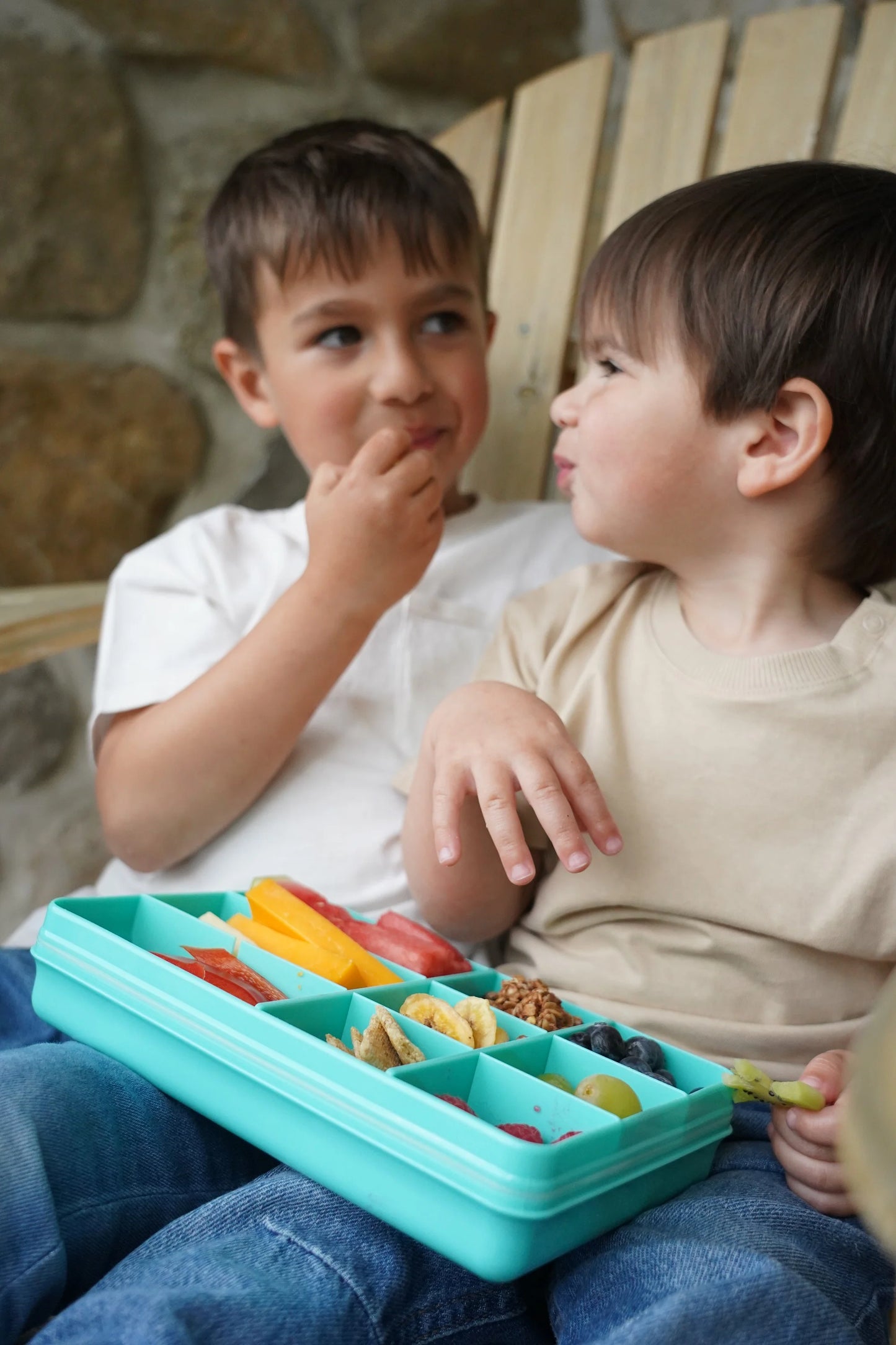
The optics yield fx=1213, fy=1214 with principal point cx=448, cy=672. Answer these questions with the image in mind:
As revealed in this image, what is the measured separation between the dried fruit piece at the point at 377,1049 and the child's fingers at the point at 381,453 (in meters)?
0.56

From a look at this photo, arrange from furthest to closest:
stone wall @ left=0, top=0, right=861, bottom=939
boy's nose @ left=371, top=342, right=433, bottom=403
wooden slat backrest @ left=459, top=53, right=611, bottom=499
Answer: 1. stone wall @ left=0, top=0, right=861, bottom=939
2. wooden slat backrest @ left=459, top=53, right=611, bottom=499
3. boy's nose @ left=371, top=342, right=433, bottom=403

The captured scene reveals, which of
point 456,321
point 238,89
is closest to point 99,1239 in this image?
point 456,321

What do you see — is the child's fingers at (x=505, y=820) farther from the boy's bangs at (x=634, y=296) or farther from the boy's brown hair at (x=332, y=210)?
the boy's brown hair at (x=332, y=210)

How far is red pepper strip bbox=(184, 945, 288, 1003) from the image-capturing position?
30.0 inches

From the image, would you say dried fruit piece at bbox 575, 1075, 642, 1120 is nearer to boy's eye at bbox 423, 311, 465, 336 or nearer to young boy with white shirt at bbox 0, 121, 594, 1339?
young boy with white shirt at bbox 0, 121, 594, 1339

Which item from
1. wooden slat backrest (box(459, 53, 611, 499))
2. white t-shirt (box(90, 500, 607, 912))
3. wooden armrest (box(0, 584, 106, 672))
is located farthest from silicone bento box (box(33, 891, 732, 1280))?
wooden slat backrest (box(459, 53, 611, 499))

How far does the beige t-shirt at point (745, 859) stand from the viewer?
0.85m

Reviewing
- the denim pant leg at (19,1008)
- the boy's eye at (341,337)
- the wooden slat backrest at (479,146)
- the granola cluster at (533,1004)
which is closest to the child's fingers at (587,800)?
the granola cluster at (533,1004)

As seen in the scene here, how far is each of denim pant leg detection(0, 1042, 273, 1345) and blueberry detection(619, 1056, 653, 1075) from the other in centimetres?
28

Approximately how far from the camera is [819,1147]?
728 mm

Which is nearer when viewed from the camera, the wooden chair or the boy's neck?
the boy's neck

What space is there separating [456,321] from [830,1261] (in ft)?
2.98

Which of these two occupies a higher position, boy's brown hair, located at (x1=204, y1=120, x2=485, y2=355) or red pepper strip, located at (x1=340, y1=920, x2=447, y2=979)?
boy's brown hair, located at (x1=204, y1=120, x2=485, y2=355)

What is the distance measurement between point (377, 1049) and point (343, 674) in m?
0.51
